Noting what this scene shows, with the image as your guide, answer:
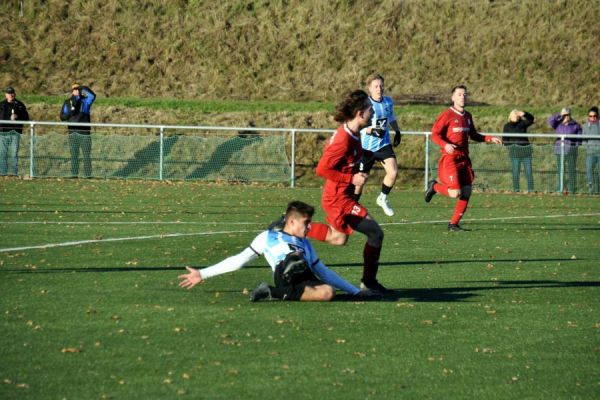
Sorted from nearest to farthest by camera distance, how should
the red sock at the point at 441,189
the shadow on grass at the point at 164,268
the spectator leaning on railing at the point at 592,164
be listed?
the shadow on grass at the point at 164,268 → the red sock at the point at 441,189 → the spectator leaning on railing at the point at 592,164

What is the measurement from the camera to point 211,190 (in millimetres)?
27562

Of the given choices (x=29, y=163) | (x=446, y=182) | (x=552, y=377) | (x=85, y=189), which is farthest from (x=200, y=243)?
(x=29, y=163)

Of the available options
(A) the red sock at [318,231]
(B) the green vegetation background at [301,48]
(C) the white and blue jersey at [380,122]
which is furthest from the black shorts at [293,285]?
(B) the green vegetation background at [301,48]

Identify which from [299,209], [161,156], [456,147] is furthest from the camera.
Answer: [161,156]

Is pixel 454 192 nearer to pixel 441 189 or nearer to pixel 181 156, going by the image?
pixel 441 189

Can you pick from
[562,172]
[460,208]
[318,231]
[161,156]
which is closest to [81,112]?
[161,156]

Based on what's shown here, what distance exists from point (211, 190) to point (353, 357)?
19.3 m

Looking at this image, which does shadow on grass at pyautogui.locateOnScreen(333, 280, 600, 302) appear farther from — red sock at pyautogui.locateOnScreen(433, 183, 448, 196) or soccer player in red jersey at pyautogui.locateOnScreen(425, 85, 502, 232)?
red sock at pyautogui.locateOnScreen(433, 183, 448, 196)

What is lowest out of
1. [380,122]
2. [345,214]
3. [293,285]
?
[293,285]

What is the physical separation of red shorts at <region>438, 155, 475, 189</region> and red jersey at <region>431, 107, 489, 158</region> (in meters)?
0.09

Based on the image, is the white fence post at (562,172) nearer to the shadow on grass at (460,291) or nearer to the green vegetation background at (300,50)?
the green vegetation background at (300,50)

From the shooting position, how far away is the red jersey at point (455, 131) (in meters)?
18.5

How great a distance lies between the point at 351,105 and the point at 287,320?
8.40ft

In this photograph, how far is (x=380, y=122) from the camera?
1870 cm
